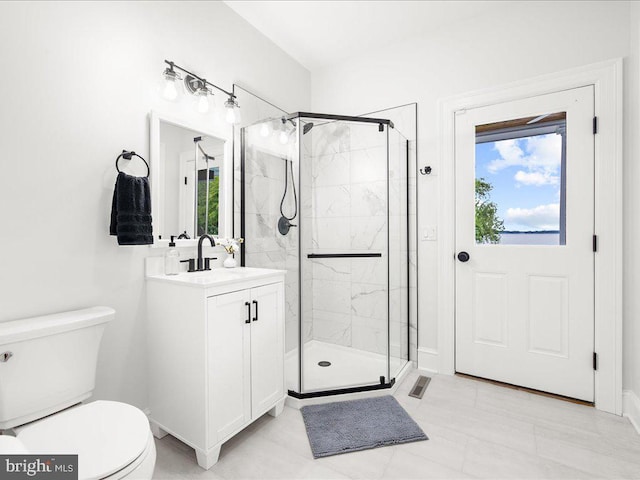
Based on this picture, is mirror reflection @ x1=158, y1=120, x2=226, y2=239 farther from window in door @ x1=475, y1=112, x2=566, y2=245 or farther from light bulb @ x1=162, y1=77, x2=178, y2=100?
window in door @ x1=475, y1=112, x2=566, y2=245

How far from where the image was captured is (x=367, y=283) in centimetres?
248

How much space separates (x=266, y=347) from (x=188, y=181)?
111cm

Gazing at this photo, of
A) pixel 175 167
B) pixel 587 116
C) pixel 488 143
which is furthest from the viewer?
pixel 488 143

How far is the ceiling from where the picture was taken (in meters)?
2.28

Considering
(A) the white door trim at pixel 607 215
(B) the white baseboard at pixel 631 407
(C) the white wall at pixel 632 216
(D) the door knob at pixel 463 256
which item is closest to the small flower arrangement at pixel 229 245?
(D) the door knob at pixel 463 256

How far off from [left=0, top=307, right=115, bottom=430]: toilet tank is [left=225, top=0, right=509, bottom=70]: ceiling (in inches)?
88.0

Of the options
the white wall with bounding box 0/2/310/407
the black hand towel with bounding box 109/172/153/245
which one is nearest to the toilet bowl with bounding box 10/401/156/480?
the white wall with bounding box 0/2/310/407

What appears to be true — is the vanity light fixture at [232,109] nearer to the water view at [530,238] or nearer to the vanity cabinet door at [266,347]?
the vanity cabinet door at [266,347]

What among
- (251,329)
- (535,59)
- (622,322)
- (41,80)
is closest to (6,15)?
(41,80)

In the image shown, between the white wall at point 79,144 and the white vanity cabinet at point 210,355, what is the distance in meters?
0.16

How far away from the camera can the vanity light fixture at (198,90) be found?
5.94 ft

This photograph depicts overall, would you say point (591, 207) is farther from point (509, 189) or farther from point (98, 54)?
point (98, 54)

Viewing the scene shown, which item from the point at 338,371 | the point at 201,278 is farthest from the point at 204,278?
the point at 338,371

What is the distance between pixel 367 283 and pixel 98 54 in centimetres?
211
